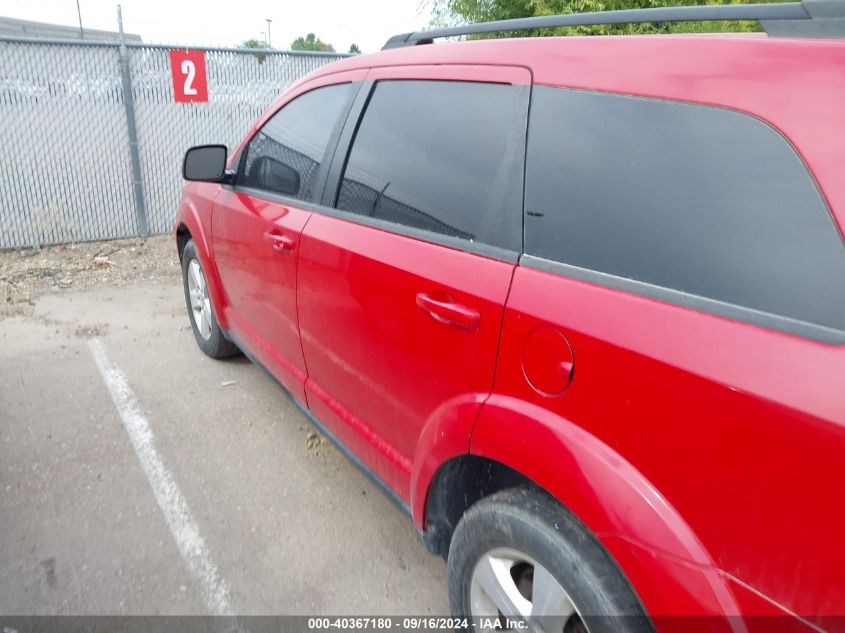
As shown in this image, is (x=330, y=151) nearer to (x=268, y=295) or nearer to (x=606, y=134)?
(x=268, y=295)

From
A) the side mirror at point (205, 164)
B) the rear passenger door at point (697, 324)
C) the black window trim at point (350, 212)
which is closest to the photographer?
the rear passenger door at point (697, 324)

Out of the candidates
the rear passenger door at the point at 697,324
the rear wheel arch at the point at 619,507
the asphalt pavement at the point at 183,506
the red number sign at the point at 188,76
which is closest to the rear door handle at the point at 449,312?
the rear passenger door at the point at 697,324

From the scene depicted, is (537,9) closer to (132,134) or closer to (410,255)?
(132,134)

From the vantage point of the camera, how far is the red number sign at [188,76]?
7668 millimetres

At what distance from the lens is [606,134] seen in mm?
1579

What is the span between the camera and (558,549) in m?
1.56

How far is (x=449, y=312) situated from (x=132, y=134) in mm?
7038

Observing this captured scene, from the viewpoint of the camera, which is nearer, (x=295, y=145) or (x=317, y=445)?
(x=295, y=145)

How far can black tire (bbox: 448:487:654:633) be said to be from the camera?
145cm

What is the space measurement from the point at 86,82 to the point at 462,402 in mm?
7215

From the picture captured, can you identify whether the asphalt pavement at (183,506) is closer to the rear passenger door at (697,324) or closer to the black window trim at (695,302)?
the rear passenger door at (697,324)

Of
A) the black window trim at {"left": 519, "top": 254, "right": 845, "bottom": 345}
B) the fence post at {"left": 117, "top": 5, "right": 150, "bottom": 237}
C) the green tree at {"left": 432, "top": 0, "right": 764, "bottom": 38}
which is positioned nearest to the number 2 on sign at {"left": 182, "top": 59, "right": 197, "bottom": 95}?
the fence post at {"left": 117, "top": 5, "right": 150, "bottom": 237}

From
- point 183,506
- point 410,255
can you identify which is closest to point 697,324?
point 410,255

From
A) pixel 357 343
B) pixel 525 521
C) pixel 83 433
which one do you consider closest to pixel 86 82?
pixel 83 433
